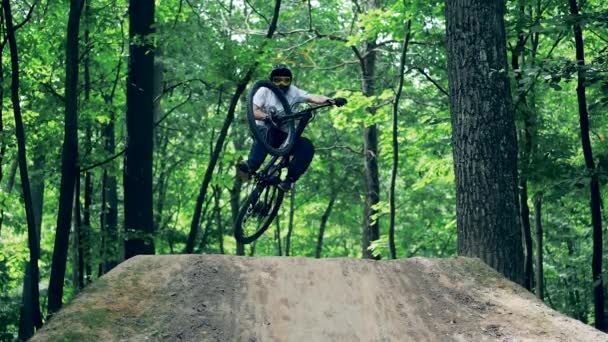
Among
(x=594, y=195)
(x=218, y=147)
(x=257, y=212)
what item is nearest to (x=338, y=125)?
(x=218, y=147)

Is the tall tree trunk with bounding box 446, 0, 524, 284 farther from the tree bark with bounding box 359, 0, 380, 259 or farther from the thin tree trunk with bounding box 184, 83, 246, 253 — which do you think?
the tree bark with bounding box 359, 0, 380, 259

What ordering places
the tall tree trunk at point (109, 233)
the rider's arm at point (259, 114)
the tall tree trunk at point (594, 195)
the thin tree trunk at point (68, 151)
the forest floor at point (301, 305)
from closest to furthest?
the forest floor at point (301, 305), the rider's arm at point (259, 114), the thin tree trunk at point (68, 151), the tall tree trunk at point (594, 195), the tall tree trunk at point (109, 233)

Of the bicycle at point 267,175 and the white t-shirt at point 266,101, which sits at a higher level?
the white t-shirt at point 266,101

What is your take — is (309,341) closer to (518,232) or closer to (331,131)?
(518,232)

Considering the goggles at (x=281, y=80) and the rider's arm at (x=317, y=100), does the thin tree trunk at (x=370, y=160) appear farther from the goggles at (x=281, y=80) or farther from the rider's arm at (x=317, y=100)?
the goggles at (x=281, y=80)

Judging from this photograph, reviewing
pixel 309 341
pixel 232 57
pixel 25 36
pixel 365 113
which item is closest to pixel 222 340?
pixel 309 341

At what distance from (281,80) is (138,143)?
2.98 metres

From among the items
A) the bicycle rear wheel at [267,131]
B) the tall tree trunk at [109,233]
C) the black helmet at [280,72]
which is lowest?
the tall tree trunk at [109,233]

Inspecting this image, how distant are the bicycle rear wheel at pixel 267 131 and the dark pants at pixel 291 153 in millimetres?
68

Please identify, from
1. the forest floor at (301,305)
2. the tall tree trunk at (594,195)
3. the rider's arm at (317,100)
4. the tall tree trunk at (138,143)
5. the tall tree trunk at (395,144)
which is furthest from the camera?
the tall tree trunk at (395,144)

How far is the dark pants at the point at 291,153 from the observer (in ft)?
29.2

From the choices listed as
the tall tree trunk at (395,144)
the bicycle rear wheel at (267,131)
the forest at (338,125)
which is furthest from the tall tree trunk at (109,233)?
the tall tree trunk at (395,144)

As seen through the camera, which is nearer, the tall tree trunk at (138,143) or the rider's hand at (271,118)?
the rider's hand at (271,118)

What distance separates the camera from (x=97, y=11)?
12062 millimetres
